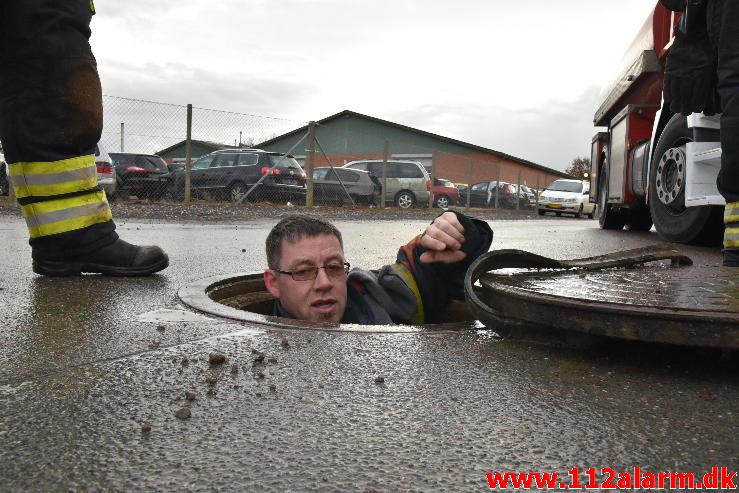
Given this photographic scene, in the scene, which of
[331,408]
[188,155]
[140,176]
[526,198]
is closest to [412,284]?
[331,408]

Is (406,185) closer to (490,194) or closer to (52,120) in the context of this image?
(490,194)

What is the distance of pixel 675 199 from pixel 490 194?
22099 millimetres

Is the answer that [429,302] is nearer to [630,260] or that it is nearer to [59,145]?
[630,260]

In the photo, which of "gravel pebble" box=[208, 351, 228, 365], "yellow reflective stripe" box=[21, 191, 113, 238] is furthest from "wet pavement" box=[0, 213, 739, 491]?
"yellow reflective stripe" box=[21, 191, 113, 238]

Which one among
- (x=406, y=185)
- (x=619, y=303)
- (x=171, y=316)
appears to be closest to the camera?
(x=619, y=303)

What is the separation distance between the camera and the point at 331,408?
1220mm

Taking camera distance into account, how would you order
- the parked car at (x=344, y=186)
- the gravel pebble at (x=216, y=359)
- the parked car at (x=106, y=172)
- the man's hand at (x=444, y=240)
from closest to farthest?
1. the gravel pebble at (x=216, y=359)
2. the man's hand at (x=444, y=240)
3. the parked car at (x=106, y=172)
4. the parked car at (x=344, y=186)

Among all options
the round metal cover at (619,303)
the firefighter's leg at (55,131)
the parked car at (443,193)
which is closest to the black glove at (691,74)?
the round metal cover at (619,303)

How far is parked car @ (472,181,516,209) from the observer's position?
90.0 ft

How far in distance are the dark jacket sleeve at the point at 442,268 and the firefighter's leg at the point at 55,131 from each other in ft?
4.21

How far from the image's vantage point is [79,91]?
2656 millimetres

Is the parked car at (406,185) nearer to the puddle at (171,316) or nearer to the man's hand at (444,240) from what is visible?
the man's hand at (444,240)

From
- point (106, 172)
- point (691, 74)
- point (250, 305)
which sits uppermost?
point (691, 74)

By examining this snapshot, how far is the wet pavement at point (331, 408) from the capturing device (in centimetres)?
95
